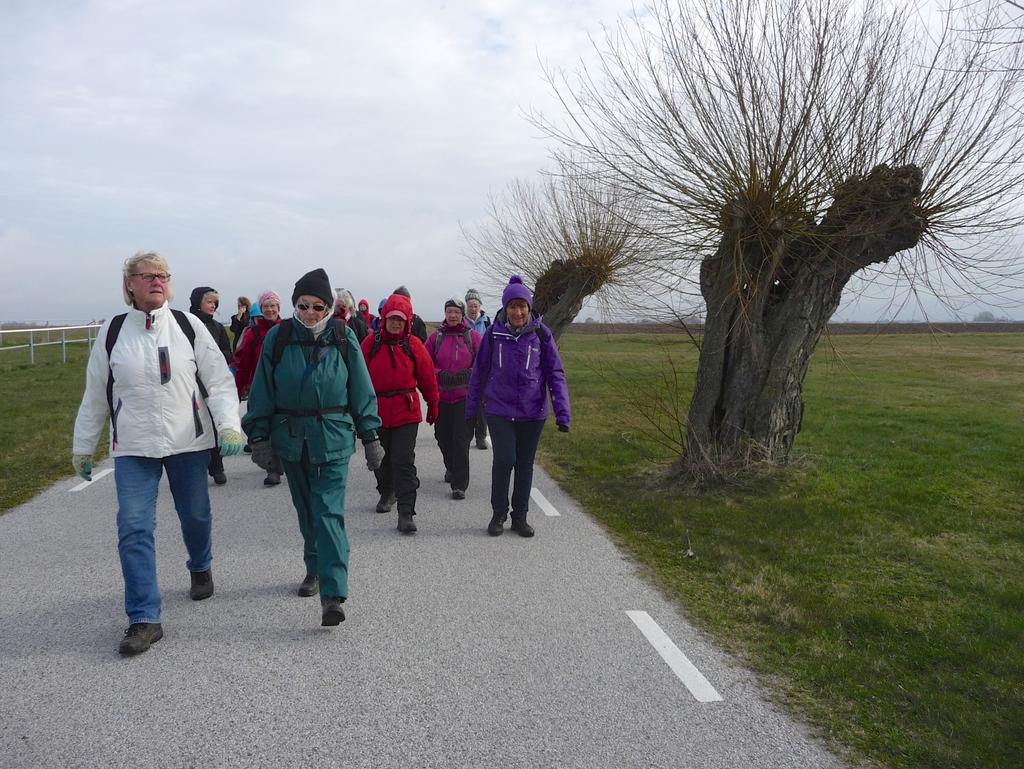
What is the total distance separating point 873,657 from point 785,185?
4.58 meters

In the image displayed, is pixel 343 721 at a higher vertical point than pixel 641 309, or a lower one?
lower

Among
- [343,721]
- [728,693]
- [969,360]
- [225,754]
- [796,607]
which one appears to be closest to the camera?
[225,754]

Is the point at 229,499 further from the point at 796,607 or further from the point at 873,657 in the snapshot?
the point at 873,657

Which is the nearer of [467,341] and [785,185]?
[785,185]

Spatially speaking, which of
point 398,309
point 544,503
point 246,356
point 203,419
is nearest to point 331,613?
→ point 203,419

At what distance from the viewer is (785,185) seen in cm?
746

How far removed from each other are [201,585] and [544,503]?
12.6 ft

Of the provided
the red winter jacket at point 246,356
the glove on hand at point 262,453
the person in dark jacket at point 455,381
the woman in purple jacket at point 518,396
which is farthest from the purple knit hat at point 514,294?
the red winter jacket at point 246,356

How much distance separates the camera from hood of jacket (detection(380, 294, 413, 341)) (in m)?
6.72

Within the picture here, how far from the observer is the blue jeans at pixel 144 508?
13.8 feet

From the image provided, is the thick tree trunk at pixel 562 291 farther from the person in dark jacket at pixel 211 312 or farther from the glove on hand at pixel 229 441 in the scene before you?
the glove on hand at pixel 229 441

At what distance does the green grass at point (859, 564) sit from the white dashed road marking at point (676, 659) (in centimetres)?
33

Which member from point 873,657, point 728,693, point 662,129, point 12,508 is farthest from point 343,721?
point 662,129

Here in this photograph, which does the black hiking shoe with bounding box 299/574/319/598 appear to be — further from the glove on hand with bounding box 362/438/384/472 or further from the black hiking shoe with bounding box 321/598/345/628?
the glove on hand with bounding box 362/438/384/472
